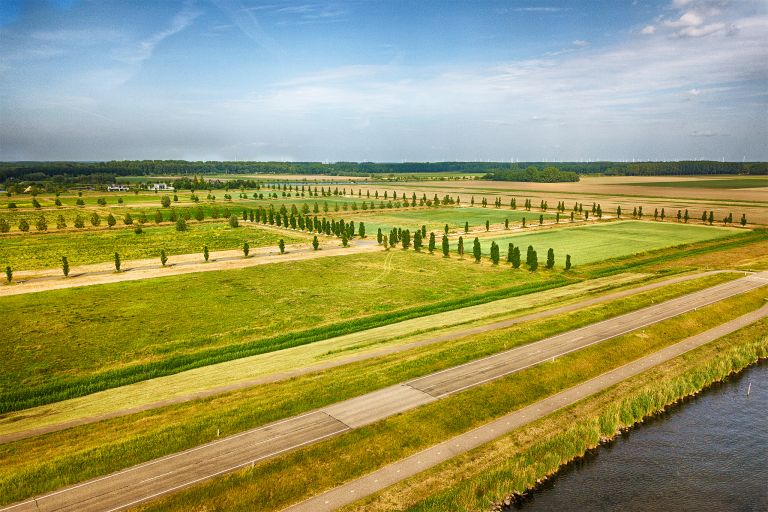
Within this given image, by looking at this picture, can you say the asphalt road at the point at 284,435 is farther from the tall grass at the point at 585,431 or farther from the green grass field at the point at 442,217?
the green grass field at the point at 442,217

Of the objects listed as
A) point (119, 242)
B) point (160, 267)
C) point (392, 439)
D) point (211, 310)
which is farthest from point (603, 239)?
point (119, 242)

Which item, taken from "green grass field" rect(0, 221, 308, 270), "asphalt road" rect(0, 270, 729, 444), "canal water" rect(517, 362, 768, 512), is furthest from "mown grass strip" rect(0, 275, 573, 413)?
"green grass field" rect(0, 221, 308, 270)

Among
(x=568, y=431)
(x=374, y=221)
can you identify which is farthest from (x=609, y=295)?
(x=374, y=221)

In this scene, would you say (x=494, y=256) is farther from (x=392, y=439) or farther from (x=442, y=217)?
(x=442, y=217)

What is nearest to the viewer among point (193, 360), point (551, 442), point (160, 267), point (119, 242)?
point (551, 442)

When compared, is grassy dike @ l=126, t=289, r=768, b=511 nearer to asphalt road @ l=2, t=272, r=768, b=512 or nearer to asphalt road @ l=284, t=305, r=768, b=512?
asphalt road @ l=284, t=305, r=768, b=512

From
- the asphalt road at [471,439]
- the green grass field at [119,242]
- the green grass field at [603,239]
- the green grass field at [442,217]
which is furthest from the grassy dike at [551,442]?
the green grass field at [442,217]
